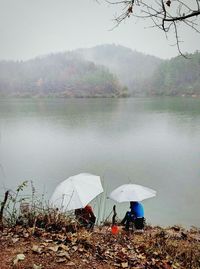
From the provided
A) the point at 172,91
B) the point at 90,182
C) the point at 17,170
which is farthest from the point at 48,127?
the point at 172,91

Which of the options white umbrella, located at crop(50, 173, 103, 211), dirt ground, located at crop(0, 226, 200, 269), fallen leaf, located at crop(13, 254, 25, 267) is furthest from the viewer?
white umbrella, located at crop(50, 173, 103, 211)

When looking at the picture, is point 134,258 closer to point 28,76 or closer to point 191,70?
point 191,70

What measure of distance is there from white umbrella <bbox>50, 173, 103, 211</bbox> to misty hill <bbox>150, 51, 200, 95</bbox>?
3170 inches

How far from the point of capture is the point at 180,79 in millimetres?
87125

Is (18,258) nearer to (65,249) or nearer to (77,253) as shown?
(65,249)

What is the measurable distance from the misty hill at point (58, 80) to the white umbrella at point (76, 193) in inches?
2990

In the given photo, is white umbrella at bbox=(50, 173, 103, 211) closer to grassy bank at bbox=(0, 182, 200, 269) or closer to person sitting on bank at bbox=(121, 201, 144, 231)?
person sitting on bank at bbox=(121, 201, 144, 231)

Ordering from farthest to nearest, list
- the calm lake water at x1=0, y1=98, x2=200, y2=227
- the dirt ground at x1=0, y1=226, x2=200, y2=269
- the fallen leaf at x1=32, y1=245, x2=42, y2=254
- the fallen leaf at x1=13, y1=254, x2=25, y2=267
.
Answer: the calm lake water at x1=0, y1=98, x2=200, y2=227, the fallen leaf at x1=32, y1=245, x2=42, y2=254, the dirt ground at x1=0, y1=226, x2=200, y2=269, the fallen leaf at x1=13, y1=254, x2=25, y2=267

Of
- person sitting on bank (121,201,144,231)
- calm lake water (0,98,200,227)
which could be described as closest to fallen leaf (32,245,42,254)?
person sitting on bank (121,201,144,231)

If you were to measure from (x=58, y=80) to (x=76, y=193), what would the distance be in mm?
92282

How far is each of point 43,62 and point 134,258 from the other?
391 feet

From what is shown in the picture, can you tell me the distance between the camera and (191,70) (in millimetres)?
88688

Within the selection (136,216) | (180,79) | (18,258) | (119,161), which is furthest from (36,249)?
(180,79)

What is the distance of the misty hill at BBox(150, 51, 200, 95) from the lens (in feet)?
274
